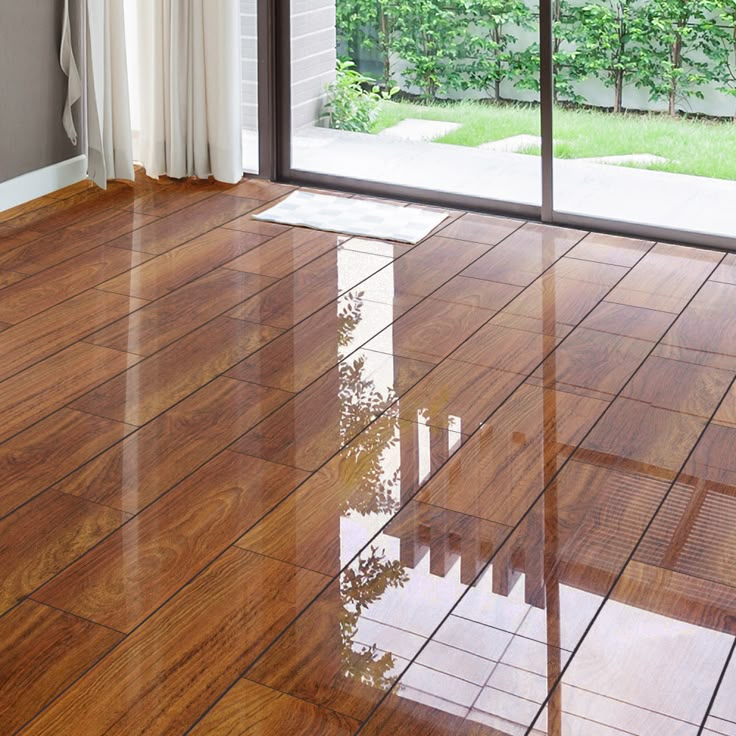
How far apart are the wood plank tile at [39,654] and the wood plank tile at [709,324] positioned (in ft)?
6.57

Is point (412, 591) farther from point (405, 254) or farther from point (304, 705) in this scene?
point (405, 254)

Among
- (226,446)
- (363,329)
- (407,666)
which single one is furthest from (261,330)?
(407,666)

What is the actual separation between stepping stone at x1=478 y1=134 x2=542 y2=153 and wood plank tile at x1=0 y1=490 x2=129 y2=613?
253 cm

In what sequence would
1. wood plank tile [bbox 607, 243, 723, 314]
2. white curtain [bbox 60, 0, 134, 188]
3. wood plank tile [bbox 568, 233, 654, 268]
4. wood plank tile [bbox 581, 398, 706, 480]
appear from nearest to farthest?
wood plank tile [bbox 581, 398, 706, 480]
wood plank tile [bbox 607, 243, 723, 314]
wood plank tile [bbox 568, 233, 654, 268]
white curtain [bbox 60, 0, 134, 188]

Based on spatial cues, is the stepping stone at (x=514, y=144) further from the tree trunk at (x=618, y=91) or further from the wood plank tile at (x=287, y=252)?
the wood plank tile at (x=287, y=252)

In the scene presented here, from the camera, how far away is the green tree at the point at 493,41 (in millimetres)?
4367

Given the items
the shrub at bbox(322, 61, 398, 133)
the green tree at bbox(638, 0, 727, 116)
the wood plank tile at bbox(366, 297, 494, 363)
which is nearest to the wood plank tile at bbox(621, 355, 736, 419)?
the wood plank tile at bbox(366, 297, 494, 363)

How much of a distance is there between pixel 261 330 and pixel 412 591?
1.39 m

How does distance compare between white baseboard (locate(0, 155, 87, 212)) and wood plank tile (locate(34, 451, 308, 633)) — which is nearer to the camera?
wood plank tile (locate(34, 451, 308, 633))

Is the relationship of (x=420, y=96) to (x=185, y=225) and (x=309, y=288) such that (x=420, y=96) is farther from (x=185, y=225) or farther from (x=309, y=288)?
(x=309, y=288)

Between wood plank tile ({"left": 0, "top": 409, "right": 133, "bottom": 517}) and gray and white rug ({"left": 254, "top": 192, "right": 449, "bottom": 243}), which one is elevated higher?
gray and white rug ({"left": 254, "top": 192, "right": 449, "bottom": 243})

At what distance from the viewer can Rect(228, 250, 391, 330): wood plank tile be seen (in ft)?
12.0

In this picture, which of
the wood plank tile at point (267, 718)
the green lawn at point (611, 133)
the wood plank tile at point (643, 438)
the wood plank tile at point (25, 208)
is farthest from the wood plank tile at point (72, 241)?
the wood plank tile at point (267, 718)

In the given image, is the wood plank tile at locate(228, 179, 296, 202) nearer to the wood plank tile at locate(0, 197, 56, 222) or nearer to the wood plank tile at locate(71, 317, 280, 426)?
the wood plank tile at locate(0, 197, 56, 222)
